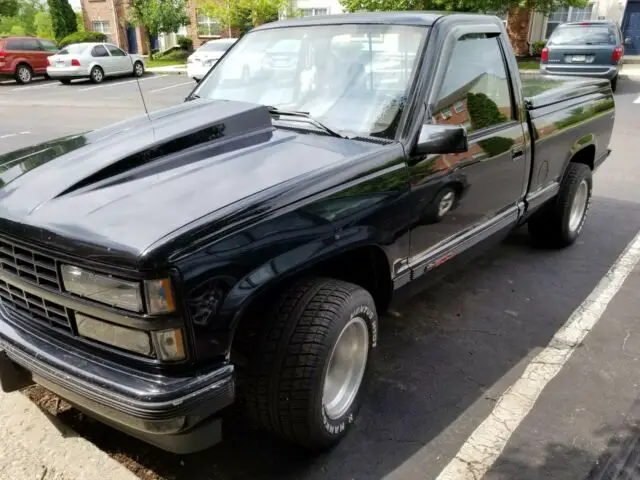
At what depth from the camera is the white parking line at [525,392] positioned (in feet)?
8.36

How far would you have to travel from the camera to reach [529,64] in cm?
2131

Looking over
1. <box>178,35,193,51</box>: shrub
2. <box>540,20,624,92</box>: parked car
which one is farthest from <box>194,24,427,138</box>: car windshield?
<box>178,35,193,51</box>: shrub

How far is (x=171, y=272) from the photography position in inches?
73.5

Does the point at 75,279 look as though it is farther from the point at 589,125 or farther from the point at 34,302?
the point at 589,125

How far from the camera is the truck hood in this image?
1980 mm

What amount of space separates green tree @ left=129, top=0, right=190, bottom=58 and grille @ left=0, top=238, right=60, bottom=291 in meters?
30.5

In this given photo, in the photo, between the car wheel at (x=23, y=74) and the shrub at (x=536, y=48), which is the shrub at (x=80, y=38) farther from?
the shrub at (x=536, y=48)

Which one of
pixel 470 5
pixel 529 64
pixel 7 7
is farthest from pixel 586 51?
pixel 7 7

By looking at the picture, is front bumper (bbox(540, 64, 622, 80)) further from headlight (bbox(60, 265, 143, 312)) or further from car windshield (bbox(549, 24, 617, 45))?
headlight (bbox(60, 265, 143, 312))

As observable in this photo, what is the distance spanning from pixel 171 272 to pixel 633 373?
274 cm

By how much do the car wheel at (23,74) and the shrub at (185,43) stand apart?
12.3m

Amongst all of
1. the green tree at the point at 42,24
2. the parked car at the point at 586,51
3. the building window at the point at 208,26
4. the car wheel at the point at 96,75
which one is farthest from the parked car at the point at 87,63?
the green tree at the point at 42,24

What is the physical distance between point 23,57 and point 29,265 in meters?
23.4

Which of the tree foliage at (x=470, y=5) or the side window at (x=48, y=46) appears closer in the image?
the tree foliage at (x=470, y=5)
